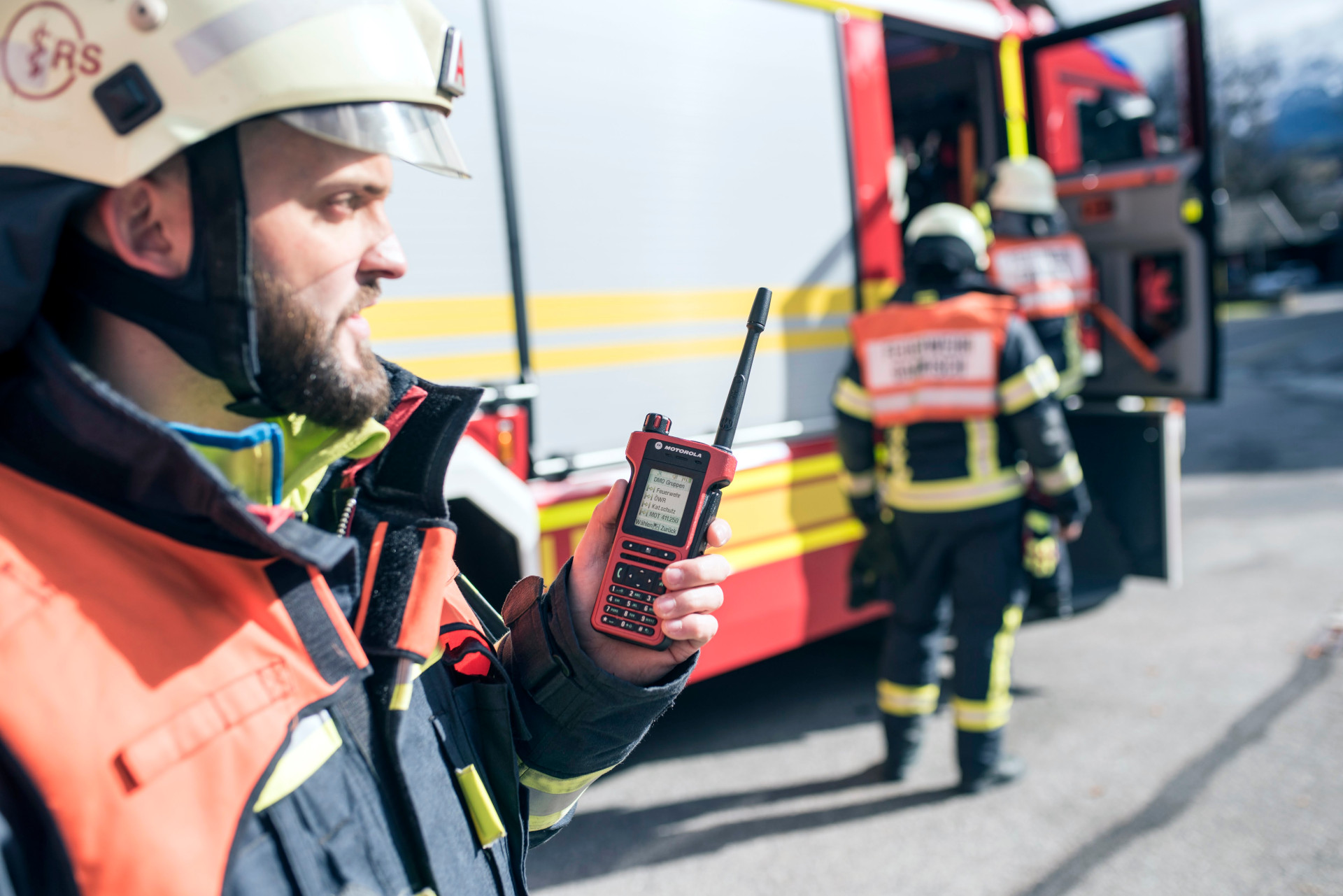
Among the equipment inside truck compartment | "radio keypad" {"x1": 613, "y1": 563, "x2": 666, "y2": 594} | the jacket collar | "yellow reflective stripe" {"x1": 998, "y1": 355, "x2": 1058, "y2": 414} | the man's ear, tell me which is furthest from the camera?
the equipment inside truck compartment

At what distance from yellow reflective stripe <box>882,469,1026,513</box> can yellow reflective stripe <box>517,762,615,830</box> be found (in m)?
2.41

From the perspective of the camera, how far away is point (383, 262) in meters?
1.02

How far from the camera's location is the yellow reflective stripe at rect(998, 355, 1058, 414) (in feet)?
10.9

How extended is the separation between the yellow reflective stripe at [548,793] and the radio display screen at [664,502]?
0.30 meters

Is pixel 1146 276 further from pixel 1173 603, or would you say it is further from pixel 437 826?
pixel 437 826

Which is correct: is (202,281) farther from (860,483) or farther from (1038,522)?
(1038,522)

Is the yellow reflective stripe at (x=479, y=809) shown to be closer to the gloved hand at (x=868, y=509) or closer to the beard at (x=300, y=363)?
the beard at (x=300, y=363)

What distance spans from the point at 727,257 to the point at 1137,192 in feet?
8.21

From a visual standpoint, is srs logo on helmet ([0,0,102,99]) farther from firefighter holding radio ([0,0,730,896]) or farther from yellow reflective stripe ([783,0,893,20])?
yellow reflective stripe ([783,0,893,20])

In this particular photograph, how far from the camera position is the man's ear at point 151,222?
2.99 ft

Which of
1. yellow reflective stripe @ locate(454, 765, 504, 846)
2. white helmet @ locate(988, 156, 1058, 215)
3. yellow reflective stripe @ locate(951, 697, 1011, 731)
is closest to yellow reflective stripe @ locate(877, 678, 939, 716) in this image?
yellow reflective stripe @ locate(951, 697, 1011, 731)

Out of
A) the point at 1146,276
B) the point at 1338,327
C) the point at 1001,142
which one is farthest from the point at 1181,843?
the point at 1338,327

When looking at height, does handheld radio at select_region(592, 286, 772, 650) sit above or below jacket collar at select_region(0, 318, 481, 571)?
below

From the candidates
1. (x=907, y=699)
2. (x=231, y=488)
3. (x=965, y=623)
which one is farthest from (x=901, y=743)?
(x=231, y=488)
